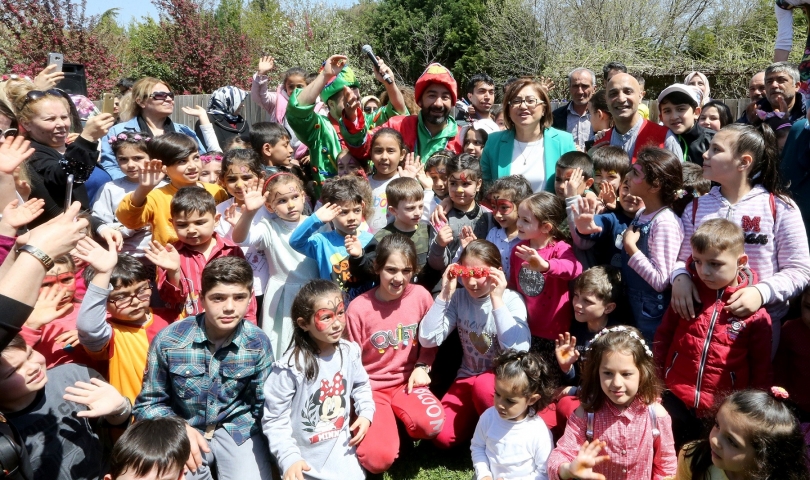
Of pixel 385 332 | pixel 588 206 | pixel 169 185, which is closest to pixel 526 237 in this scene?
pixel 588 206

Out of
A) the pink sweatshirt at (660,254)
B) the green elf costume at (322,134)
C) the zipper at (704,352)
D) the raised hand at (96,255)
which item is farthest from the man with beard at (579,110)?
the raised hand at (96,255)

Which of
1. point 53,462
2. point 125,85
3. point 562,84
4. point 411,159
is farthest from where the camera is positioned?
point 562,84

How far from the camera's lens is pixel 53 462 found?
2973 millimetres

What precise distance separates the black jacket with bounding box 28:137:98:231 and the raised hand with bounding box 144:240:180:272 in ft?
3.46

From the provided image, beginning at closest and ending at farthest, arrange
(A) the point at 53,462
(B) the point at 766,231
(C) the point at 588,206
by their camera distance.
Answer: (A) the point at 53,462 < (B) the point at 766,231 < (C) the point at 588,206

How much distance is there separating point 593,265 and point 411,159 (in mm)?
1662

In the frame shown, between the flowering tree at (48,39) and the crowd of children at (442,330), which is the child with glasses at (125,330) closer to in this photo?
the crowd of children at (442,330)

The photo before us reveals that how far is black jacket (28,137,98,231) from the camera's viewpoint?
450 centimetres

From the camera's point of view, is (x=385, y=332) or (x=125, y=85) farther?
(x=125, y=85)

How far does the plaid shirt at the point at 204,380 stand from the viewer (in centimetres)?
339

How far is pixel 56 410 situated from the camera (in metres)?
3.05

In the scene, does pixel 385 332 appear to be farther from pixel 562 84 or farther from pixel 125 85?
pixel 562 84

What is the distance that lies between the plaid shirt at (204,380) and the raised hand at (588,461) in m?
1.71

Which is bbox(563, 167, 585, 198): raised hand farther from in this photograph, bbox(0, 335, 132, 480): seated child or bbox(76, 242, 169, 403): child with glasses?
bbox(0, 335, 132, 480): seated child
